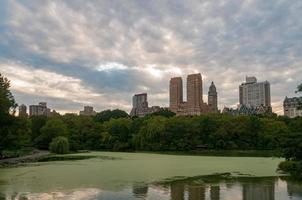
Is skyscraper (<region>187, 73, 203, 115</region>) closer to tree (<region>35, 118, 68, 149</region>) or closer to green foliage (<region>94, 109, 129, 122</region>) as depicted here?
green foliage (<region>94, 109, 129, 122</region>)

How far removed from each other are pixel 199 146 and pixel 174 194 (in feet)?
189

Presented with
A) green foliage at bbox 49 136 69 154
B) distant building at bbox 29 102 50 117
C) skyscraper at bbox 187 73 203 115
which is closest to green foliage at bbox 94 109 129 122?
distant building at bbox 29 102 50 117

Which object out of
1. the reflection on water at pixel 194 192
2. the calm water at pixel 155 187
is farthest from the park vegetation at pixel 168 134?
the reflection on water at pixel 194 192

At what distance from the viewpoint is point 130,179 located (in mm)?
22094

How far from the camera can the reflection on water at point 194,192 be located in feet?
53.0

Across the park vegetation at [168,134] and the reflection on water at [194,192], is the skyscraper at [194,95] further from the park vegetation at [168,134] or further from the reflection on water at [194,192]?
the reflection on water at [194,192]

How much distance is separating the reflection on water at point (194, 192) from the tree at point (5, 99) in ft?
73.9

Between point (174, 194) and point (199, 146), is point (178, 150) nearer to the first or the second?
point (199, 146)

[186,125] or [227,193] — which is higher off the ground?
[186,125]

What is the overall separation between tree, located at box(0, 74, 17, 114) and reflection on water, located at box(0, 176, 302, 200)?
2253 centimetres

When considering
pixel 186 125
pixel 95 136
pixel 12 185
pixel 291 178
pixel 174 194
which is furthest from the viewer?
pixel 95 136

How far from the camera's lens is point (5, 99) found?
38844 millimetres

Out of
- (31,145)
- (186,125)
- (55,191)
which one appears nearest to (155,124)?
(186,125)

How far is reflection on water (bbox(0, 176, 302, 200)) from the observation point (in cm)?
1616
